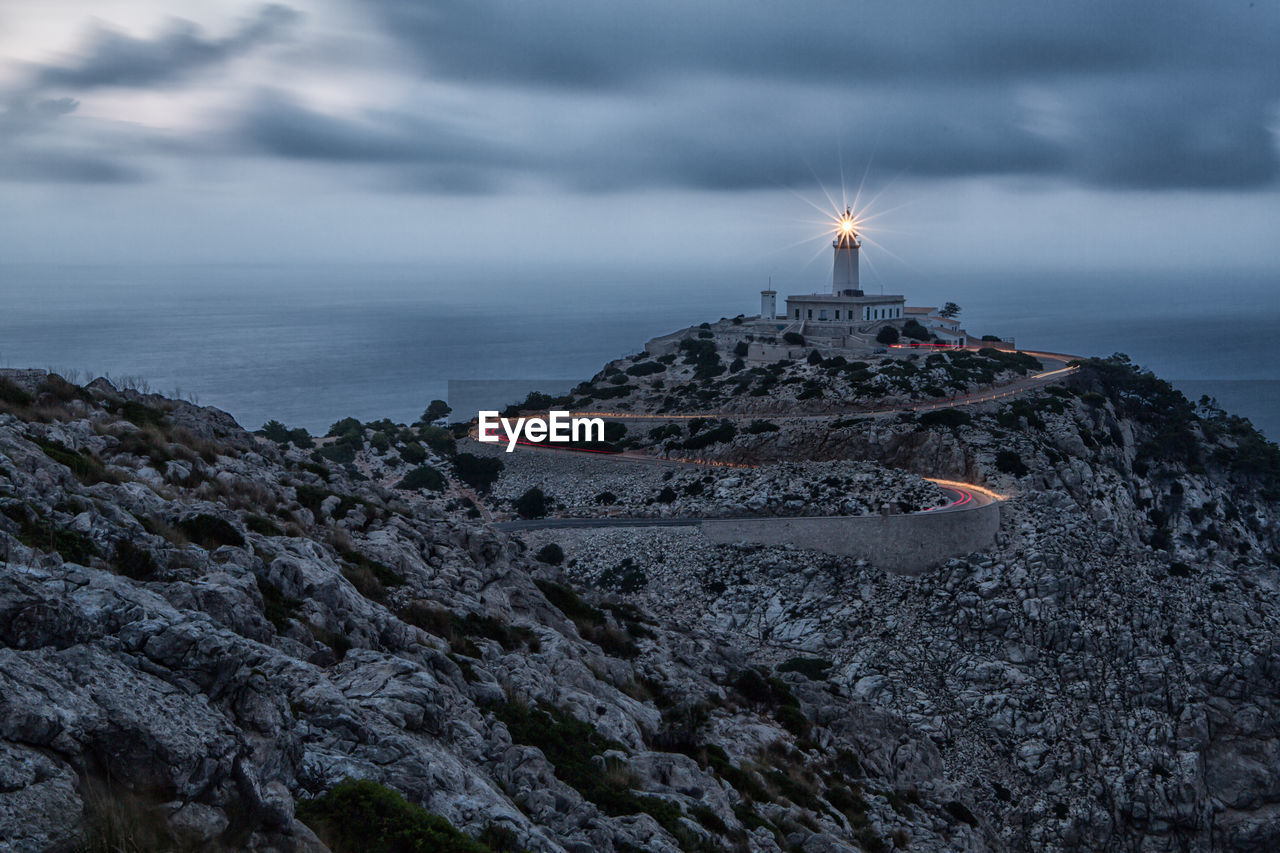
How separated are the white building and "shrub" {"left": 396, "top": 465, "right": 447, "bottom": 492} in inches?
1725

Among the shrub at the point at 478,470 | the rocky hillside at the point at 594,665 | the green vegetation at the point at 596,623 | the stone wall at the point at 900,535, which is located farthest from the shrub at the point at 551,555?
the shrub at the point at 478,470

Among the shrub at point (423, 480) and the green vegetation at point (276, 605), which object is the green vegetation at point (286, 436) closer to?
the shrub at point (423, 480)

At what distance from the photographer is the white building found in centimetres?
8944

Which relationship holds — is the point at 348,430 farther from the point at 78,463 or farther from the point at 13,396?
the point at 78,463

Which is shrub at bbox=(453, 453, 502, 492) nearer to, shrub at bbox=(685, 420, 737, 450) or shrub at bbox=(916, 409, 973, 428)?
shrub at bbox=(685, 420, 737, 450)

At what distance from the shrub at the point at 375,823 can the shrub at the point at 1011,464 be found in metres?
47.5

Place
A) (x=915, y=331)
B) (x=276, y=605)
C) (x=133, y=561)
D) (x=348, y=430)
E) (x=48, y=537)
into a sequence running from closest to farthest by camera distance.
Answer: (x=48, y=537), (x=133, y=561), (x=276, y=605), (x=348, y=430), (x=915, y=331)

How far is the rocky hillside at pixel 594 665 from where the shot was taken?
30.9 ft

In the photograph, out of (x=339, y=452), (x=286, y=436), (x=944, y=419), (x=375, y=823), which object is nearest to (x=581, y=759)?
(x=375, y=823)

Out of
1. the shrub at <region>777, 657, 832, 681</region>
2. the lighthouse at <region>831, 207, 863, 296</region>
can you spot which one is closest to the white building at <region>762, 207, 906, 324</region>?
the lighthouse at <region>831, 207, 863, 296</region>

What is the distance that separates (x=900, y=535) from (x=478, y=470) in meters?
30.9

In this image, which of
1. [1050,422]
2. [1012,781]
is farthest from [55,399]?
[1050,422]

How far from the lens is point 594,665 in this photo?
76.0 ft

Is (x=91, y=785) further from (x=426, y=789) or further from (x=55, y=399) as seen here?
(x=55, y=399)
